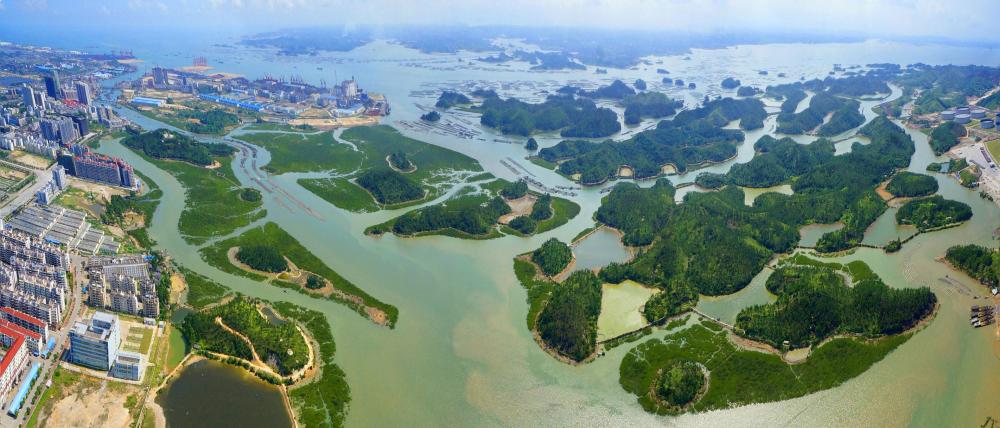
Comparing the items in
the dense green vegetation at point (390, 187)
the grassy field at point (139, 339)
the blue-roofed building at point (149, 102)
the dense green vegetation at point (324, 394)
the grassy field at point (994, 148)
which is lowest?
the dense green vegetation at point (324, 394)

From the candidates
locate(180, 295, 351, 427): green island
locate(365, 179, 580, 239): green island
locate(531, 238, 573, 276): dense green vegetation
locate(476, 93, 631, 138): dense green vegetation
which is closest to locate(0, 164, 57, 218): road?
locate(180, 295, 351, 427): green island

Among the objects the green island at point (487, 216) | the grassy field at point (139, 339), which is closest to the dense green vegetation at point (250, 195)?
the green island at point (487, 216)

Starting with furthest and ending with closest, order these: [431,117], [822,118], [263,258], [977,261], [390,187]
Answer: [822,118] → [431,117] → [390,187] → [263,258] → [977,261]

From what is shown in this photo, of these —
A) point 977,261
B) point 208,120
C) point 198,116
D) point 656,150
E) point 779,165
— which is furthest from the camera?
point 198,116

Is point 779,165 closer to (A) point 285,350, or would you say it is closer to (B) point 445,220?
(B) point 445,220

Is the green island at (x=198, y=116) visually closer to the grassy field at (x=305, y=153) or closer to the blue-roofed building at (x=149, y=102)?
the blue-roofed building at (x=149, y=102)

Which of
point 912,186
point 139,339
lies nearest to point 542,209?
point 139,339
